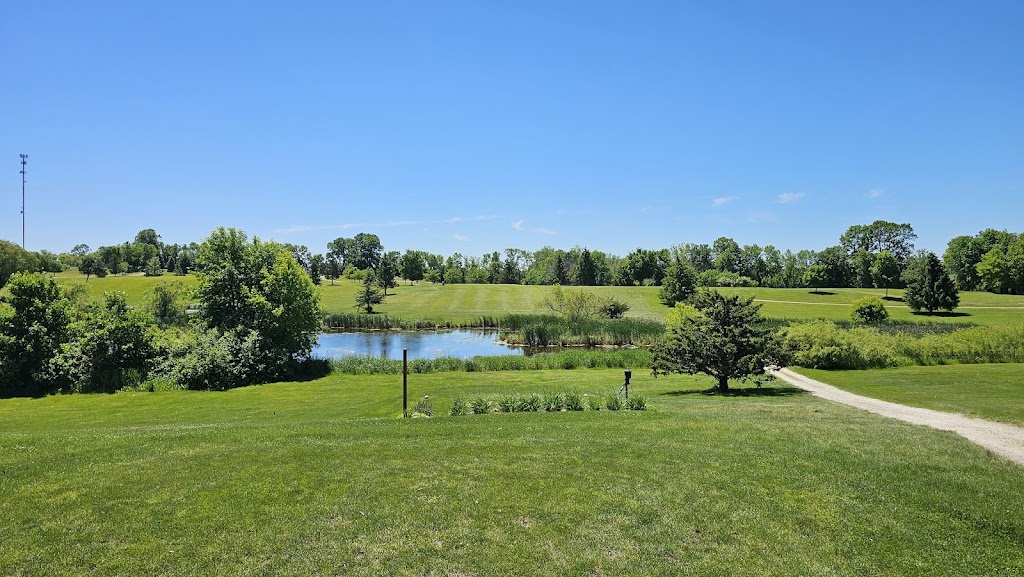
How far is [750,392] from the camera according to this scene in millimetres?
19109

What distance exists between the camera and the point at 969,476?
823 centimetres

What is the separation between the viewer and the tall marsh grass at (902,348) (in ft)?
85.9

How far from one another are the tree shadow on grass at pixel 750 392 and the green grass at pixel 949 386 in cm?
228

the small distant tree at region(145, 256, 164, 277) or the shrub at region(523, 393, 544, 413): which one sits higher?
the small distant tree at region(145, 256, 164, 277)

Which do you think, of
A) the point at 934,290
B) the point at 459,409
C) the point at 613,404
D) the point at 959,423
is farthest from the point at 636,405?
the point at 934,290

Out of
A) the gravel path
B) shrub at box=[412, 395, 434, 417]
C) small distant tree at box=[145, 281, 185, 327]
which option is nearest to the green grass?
the gravel path

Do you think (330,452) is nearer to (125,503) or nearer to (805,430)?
(125,503)

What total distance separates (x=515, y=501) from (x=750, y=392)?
14.6m

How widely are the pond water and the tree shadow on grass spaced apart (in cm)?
1860

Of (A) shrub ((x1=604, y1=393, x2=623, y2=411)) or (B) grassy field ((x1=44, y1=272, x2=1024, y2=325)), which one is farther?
(B) grassy field ((x1=44, y1=272, x2=1024, y2=325))

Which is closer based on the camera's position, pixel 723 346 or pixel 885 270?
pixel 723 346

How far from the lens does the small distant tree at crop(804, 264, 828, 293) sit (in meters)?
91.1

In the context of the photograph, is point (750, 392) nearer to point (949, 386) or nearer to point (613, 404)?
point (949, 386)

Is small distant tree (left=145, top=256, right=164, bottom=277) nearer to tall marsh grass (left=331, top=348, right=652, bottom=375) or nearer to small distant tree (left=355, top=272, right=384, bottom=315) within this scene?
small distant tree (left=355, top=272, right=384, bottom=315)
